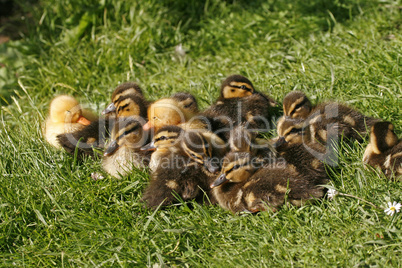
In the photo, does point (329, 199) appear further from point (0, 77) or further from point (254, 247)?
point (0, 77)

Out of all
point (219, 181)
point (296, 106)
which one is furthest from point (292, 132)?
point (219, 181)

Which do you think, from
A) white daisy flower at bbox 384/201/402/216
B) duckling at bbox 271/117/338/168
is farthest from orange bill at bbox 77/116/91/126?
white daisy flower at bbox 384/201/402/216

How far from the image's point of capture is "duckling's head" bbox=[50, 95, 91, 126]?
13.8 ft

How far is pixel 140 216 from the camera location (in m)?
3.15

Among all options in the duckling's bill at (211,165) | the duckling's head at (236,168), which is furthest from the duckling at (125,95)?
the duckling's head at (236,168)

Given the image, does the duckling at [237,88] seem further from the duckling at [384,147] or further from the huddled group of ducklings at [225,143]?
the duckling at [384,147]

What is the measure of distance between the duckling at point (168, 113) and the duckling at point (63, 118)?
2.38 feet

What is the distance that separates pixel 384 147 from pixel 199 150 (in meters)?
1.31

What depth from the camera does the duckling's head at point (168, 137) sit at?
3.45 meters

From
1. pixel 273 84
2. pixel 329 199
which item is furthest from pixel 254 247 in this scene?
pixel 273 84

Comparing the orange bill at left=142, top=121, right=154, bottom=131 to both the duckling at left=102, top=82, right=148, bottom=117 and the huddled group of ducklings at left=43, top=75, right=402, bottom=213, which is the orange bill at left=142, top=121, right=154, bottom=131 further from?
the duckling at left=102, top=82, right=148, bottom=117

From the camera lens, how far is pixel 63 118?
13.9 feet

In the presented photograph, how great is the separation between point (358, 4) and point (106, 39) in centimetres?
328

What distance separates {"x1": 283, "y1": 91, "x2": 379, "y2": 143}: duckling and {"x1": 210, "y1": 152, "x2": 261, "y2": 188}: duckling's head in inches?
25.9
